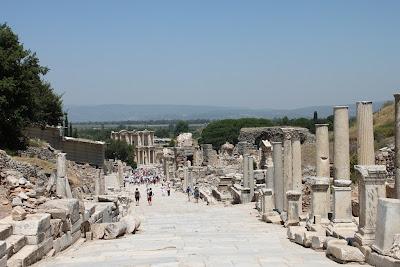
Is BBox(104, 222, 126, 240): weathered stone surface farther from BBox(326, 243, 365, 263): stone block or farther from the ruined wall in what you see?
the ruined wall

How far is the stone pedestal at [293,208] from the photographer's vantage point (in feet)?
59.3

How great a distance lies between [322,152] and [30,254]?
9.04 meters

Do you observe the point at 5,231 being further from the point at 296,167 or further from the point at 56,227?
the point at 296,167

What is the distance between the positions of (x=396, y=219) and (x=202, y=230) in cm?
995

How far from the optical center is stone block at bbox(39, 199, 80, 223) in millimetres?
14143

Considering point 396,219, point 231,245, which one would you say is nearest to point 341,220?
point 231,245

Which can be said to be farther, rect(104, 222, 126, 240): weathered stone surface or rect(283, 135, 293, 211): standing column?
rect(283, 135, 293, 211): standing column

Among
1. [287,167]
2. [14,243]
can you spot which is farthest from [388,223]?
[287,167]

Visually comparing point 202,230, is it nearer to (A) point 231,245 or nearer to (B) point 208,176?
(A) point 231,245

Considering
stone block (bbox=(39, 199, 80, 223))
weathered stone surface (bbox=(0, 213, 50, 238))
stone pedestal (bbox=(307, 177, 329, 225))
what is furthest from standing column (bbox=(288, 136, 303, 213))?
weathered stone surface (bbox=(0, 213, 50, 238))

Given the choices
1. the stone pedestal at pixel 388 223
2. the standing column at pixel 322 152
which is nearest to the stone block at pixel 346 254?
the stone pedestal at pixel 388 223

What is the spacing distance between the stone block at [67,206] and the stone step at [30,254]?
1416mm

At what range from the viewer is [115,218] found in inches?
890

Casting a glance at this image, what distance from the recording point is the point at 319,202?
1582 centimetres
